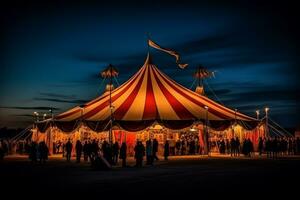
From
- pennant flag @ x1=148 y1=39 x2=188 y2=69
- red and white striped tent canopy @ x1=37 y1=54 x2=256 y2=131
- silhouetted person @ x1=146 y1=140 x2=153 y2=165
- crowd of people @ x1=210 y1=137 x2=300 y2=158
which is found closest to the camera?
silhouetted person @ x1=146 y1=140 x2=153 y2=165

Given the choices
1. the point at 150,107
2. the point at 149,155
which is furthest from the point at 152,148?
the point at 150,107

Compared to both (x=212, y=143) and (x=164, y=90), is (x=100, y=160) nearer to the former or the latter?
(x=164, y=90)

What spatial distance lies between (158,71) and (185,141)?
4.46 metres

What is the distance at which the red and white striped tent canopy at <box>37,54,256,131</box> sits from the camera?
21.6 metres

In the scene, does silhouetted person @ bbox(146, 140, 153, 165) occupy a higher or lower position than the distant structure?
lower

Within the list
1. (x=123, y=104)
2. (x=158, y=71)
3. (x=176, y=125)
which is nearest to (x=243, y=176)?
(x=176, y=125)

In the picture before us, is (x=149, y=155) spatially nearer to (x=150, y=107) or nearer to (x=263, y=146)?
(x=150, y=107)

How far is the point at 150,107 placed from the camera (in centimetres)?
2283

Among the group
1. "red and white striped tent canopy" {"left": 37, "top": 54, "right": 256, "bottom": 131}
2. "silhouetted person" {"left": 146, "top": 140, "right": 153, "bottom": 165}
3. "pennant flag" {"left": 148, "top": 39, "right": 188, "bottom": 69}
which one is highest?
"pennant flag" {"left": 148, "top": 39, "right": 188, "bottom": 69}

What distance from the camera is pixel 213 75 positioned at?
28484 mm

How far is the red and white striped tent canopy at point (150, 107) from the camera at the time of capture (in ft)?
70.7

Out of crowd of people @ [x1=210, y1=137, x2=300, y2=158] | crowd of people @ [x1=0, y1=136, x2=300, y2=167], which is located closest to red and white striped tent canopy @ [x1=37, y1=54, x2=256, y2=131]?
crowd of people @ [x1=0, y1=136, x2=300, y2=167]

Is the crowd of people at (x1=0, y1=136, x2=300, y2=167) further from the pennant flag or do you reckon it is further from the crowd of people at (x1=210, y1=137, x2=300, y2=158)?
the pennant flag

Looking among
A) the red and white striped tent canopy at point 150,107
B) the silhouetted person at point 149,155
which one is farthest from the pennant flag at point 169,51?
the silhouetted person at point 149,155
